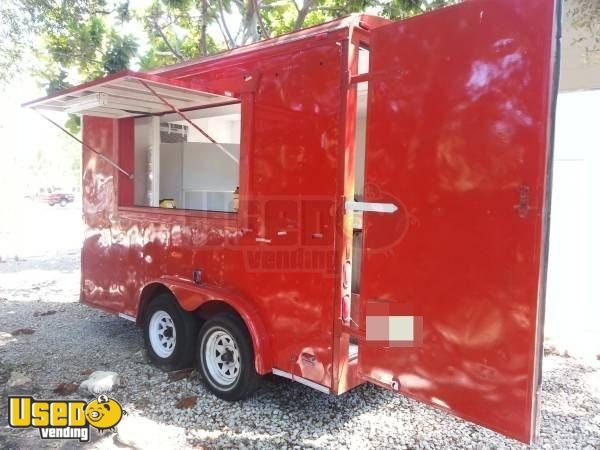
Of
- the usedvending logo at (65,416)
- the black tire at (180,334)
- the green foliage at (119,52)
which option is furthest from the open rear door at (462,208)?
the green foliage at (119,52)

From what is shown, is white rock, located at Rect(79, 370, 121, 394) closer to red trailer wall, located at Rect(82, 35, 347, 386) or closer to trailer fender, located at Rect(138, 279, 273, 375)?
trailer fender, located at Rect(138, 279, 273, 375)

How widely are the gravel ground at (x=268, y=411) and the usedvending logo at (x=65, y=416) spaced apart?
7 centimetres

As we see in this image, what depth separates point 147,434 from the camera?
3.35m

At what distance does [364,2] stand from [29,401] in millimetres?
6599

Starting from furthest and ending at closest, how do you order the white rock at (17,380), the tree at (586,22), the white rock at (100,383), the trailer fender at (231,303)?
the tree at (586,22) → the white rock at (17,380) → the white rock at (100,383) → the trailer fender at (231,303)

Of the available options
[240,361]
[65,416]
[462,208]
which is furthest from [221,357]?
[462,208]

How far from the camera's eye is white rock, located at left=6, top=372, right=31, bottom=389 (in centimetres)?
409

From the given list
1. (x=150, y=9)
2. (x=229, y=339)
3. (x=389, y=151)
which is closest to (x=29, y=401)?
(x=229, y=339)

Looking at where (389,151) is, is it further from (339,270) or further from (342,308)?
(342,308)

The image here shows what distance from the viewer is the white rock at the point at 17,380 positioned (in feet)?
13.4

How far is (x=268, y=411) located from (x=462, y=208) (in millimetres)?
2228

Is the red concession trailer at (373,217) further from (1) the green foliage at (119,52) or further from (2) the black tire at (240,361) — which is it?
(1) the green foliage at (119,52)

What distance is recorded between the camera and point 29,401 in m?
3.74

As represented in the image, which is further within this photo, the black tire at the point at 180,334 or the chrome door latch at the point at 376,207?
the black tire at the point at 180,334
